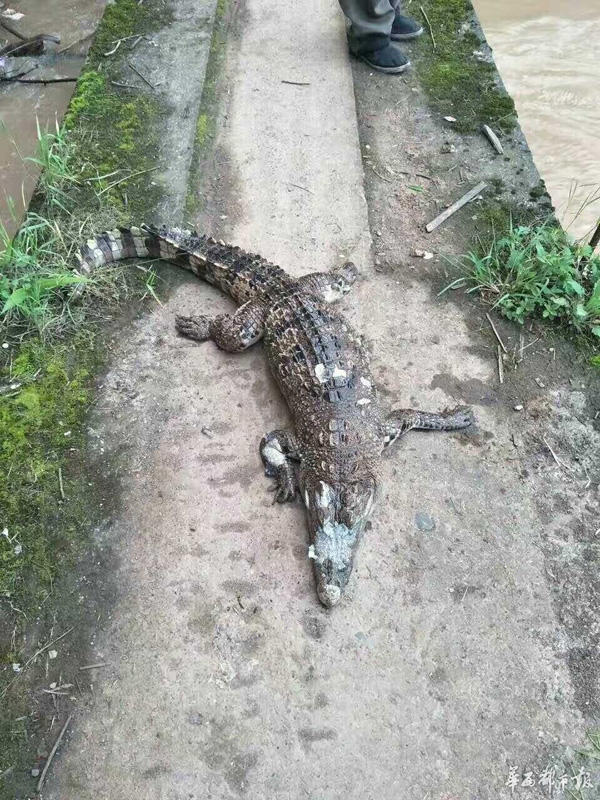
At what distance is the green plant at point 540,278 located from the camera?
161 inches

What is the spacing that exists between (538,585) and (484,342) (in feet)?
5.47

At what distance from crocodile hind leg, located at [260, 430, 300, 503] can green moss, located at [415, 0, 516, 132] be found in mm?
3573

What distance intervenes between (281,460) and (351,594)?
0.83 metres

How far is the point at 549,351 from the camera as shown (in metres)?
4.05

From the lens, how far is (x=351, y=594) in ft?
10.1

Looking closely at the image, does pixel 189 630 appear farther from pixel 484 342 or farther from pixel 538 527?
pixel 484 342

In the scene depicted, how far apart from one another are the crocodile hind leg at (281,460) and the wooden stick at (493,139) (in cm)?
330

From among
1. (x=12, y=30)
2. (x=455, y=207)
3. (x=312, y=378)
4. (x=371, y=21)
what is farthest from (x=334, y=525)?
(x=12, y=30)

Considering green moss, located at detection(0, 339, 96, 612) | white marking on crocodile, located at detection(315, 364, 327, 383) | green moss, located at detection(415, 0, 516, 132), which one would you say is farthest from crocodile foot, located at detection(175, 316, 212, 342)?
green moss, located at detection(415, 0, 516, 132)

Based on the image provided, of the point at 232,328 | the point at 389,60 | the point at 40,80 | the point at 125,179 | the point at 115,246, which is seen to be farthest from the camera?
the point at 40,80

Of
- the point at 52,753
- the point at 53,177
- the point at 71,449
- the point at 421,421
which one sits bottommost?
the point at 52,753

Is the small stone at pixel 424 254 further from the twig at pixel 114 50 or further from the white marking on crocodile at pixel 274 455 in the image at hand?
the twig at pixel 114 50

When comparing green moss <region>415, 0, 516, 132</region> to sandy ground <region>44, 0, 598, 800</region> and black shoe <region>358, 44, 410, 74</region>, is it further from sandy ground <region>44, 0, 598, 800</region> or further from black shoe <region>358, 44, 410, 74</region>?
sandy ground <region>44, 0, 598, 800</region>

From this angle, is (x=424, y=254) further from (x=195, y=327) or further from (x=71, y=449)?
(x=71, y=449)
